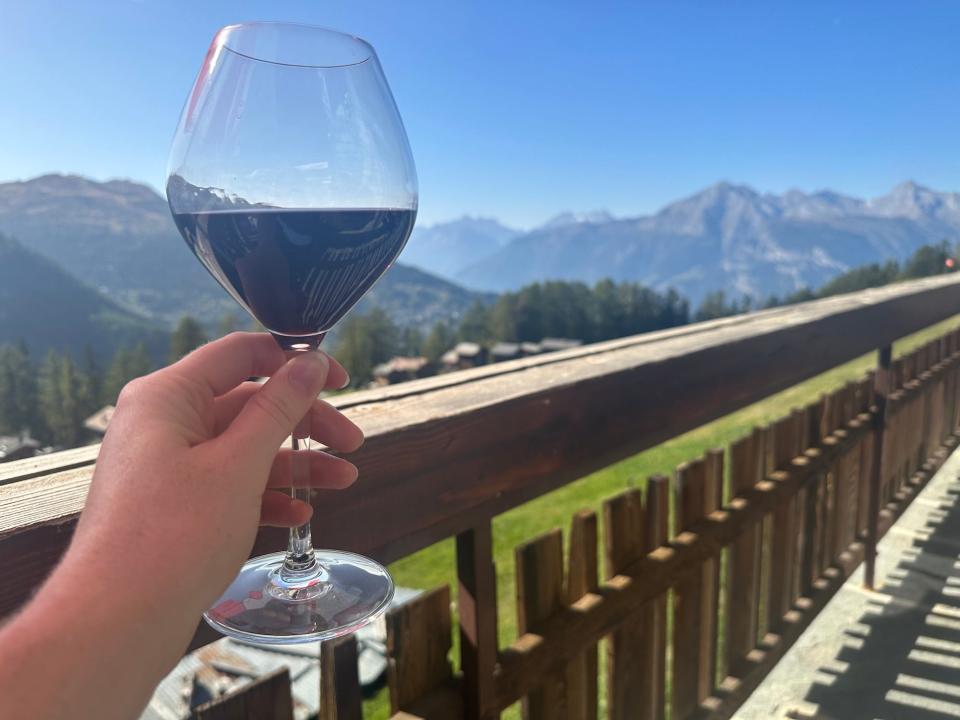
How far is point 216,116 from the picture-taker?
1.59ft

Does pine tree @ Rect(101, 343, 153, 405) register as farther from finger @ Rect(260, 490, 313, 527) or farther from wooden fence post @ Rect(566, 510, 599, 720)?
finger @ Rect(260, 490, 313, 527)

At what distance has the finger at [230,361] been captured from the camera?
49cm

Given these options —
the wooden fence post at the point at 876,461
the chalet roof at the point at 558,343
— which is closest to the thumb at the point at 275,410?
the wooden fence post at the point at 876,461

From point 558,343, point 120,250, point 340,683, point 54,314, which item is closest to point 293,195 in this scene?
point 340,683

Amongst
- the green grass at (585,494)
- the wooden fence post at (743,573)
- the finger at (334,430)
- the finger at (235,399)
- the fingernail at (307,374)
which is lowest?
the green grass at (585,494)

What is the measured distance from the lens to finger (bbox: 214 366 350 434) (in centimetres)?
53

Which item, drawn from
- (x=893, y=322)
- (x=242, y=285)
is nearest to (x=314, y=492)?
(x=242, y=285)

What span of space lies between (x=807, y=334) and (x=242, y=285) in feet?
4.38

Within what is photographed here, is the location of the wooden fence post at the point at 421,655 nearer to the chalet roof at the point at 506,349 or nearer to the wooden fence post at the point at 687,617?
the wooden fence post at the point at 687,617

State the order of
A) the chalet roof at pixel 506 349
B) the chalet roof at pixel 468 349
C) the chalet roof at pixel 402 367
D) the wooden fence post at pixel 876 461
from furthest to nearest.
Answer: the chalet roof at pixel 468 349 < the chalet roof at pixel 506 349 < the chalet roof at pixel 402 367 < the wooden fence post at pixel 876 461

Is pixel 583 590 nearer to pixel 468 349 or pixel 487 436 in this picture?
pixel 487 436

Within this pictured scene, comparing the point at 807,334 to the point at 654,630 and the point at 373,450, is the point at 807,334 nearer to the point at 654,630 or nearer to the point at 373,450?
the point at 654,630

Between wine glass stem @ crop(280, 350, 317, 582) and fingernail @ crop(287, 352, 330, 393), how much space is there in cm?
6

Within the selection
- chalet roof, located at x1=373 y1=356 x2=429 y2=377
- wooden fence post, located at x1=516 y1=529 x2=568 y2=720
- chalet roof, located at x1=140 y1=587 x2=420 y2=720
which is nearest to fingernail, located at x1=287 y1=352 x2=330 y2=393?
wooden fence post, located at x1=516 y1=529 x2=568 y2=720
